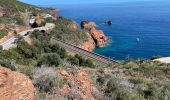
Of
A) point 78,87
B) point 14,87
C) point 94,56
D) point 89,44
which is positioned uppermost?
point 14,87

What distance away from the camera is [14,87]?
812 cm

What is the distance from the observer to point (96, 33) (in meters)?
80.2

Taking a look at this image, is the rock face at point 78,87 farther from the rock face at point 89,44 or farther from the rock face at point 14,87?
the rock face at point 89,44

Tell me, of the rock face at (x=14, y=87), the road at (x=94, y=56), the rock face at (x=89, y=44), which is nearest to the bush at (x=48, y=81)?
the rock face at (x=14, y=87)

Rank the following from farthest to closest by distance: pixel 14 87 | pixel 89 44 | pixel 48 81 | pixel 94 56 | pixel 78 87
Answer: pixel 89 44, pixel 94 56, pixel 48 81, pixel 78 87, pixel 14 87

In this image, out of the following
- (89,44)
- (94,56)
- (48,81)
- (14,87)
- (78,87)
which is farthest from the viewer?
(89,44)

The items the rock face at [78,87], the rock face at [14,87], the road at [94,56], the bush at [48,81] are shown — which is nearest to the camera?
the rock face at [14,87]

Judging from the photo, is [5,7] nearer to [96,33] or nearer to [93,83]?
[96,33]

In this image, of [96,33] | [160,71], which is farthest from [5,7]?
[160,71]

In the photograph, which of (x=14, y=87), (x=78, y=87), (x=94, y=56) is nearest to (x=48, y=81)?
(x=78, y=87)

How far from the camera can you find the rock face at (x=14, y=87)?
770 centimetres

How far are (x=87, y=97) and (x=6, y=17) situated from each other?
6302cm

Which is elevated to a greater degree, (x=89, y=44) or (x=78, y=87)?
(x=78, y=87)

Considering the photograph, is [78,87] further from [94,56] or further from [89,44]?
[89,44]
